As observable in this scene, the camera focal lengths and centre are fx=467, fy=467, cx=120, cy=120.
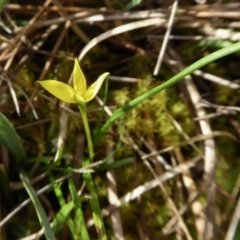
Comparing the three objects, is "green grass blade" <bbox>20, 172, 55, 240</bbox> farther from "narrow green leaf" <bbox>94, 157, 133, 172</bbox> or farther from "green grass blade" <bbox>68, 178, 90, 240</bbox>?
"narrow green leaf" <bbox>94, 157, 133, 172</bbox>

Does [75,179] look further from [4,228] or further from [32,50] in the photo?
[32,50]

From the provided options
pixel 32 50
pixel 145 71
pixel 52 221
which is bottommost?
pixel 52 221

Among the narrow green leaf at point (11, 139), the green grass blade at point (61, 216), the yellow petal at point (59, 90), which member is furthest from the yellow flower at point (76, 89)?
the green grass blade at point (61, 216)

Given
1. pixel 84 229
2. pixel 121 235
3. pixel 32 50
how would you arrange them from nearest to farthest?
1. pixel 84 229
2. pixel 121 235
3. pixel 32 50

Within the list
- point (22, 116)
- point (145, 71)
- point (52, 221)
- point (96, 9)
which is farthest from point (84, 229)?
point (96, 9)

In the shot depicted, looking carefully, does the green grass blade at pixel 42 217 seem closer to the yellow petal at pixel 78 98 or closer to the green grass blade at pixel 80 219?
the green grass blade at pixel 80 219

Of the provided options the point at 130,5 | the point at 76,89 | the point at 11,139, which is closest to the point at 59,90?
the point at 76,89

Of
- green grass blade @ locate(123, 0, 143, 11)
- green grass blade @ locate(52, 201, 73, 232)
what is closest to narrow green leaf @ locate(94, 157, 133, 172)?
green grass blade @ locate(52, 201, 73, 232)

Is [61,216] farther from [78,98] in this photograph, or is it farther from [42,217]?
[78,98]

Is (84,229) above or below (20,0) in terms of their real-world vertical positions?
below
